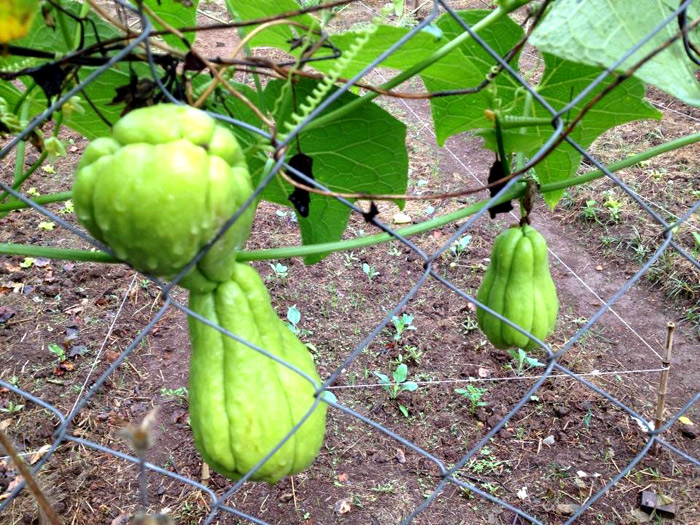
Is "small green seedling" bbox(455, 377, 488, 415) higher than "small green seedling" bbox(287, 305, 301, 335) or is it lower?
higher

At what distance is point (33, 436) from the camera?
7.66 ft

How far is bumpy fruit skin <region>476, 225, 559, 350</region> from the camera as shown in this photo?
1.15 m

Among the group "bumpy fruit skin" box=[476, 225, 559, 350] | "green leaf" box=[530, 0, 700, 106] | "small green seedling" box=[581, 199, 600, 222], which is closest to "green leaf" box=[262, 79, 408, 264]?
"bumpy fruit skin" box=[476, 225, 559, 350]

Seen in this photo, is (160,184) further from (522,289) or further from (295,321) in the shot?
(295,321)

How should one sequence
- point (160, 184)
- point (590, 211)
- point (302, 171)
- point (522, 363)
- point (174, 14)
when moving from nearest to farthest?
point (160, 184) < point (302, 171) < point (174, 14) < point (522, 363) < point (590, 211)

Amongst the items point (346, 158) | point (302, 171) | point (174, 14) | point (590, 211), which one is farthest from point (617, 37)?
point (590, 211)

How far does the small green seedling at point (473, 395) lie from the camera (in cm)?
250

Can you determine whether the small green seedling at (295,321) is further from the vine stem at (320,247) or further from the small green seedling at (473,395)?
the vine stem at (320,247)

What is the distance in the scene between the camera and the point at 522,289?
3.77ft

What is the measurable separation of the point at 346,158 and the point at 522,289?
0.39 metres

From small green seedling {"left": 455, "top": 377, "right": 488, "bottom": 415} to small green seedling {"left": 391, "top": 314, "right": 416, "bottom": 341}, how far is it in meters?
0.38

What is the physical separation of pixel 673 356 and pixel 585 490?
849mm

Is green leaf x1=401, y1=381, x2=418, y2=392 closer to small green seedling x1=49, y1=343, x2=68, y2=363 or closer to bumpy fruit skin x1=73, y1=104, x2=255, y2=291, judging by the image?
small green seedling x1=49, y1=343, x2=68, y2=363

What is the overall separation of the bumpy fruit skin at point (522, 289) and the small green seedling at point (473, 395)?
1374 mm
